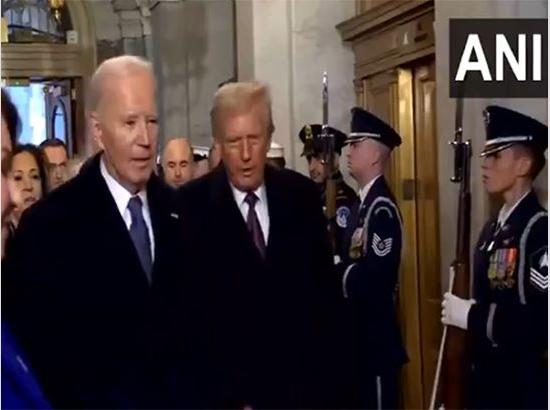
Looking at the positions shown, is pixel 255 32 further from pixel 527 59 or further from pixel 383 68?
pixel 527 59

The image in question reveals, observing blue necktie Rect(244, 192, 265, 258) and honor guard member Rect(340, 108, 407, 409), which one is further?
honor guard member Rect(340, 108, 407, 409)

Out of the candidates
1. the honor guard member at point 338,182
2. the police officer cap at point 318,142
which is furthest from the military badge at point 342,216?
the police officer cap at point 318,142

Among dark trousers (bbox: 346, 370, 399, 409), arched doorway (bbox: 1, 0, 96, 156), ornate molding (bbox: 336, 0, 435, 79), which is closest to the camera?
arched doorway (bbox: 1, 0, 96, 156)

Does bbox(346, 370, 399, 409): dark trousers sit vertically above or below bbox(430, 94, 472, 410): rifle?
below

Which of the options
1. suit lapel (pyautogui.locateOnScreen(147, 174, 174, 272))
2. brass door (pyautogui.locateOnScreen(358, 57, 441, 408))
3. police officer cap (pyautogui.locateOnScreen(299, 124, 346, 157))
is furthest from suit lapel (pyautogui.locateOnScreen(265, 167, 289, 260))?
brass door (pyautogui.locateOnScreen(358, 57, 441, 408))

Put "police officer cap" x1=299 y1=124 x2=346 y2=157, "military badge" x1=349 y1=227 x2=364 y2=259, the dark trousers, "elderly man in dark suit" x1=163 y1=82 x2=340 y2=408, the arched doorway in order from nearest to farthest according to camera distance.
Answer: "elderly man in dark suit" x1=163 y1=82 x2=340 y2=408 < the arched doorway < the dark trousers < "military badge" x1=349 y1=227 x2=364 y2=259 < "police officer cap" x1=299 y1=124 x2=346 y2=157

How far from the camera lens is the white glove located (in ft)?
7.44

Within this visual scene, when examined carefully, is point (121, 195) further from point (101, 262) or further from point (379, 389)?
point (379, 389)

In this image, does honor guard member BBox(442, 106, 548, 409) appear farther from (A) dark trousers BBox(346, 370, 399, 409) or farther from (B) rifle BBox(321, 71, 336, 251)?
(B) rifle BBox(321, 71, 336, 251)

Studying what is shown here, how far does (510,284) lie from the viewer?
2205 mm

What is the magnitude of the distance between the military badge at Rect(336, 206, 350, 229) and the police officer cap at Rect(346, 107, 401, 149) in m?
0.14

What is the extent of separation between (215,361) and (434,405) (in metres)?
0.76

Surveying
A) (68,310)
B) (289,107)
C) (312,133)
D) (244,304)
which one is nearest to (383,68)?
(289,107)

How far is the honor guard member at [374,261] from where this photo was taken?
2.50m
